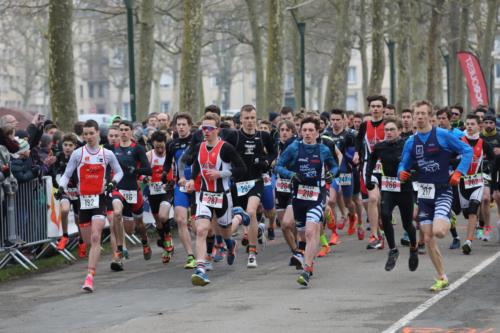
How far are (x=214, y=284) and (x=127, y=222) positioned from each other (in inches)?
120

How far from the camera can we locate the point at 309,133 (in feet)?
36.9

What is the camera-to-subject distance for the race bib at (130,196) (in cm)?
1324

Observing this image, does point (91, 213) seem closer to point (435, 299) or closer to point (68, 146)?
point (68, 146)

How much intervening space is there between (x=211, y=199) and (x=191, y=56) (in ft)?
48.6

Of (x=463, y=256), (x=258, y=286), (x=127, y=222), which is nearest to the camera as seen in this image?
(x=258, y=286)

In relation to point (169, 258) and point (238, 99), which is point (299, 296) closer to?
point (169, 258)

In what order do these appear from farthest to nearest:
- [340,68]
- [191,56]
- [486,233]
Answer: [340,68], [191,56], [486,233]

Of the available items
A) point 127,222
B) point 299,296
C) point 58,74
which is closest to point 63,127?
point 58,74

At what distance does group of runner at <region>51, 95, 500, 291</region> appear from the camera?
1038 centimetres

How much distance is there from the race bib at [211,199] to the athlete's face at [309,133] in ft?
4.11

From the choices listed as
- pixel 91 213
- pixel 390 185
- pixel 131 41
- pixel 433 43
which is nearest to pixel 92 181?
pixel 91 213

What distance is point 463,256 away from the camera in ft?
41.5

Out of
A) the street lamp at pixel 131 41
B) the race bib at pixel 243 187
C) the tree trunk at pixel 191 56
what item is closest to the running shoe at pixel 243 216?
the race bib at pixel 243 187

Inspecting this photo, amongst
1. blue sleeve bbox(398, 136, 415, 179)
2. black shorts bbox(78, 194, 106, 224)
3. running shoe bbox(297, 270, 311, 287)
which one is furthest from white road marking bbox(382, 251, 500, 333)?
black shorts bbox(78, 194, 106, 224)
